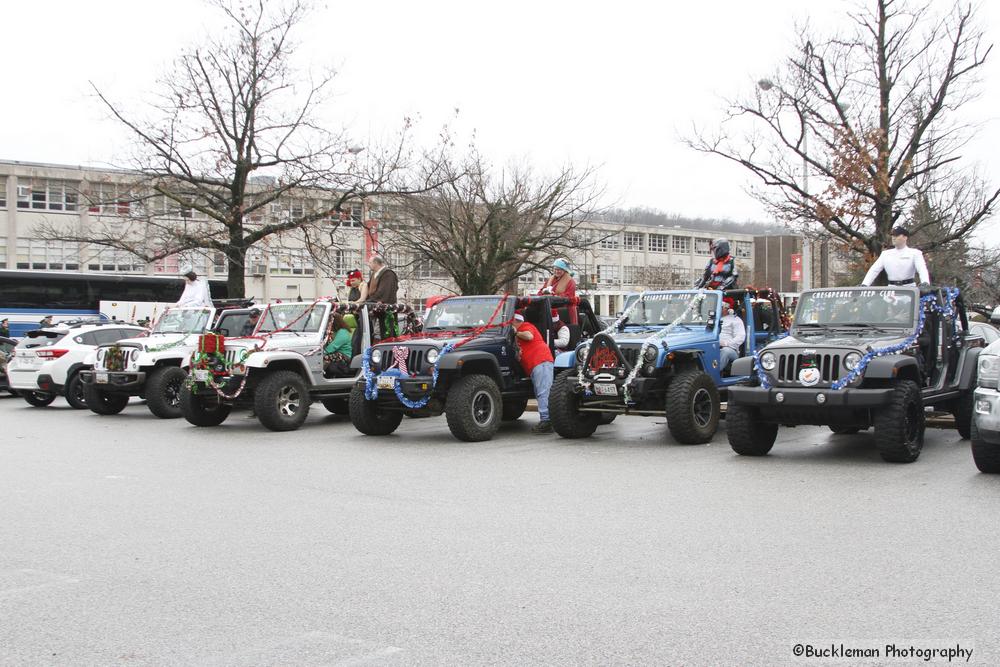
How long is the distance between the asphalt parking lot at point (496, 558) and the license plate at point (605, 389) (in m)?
0.92

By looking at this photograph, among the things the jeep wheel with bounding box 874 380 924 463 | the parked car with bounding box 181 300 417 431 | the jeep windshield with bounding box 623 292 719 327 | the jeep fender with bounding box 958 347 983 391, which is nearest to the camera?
the jeep wheel with bounding box 874 380 924 463

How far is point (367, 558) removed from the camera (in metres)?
6.34

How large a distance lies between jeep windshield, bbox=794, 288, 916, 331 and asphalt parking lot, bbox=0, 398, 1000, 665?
1.51 metres

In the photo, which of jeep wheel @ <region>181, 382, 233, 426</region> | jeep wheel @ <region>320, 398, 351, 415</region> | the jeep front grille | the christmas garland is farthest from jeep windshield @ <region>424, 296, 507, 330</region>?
the jeep front grille

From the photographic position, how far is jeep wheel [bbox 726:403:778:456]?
10570 millimetres

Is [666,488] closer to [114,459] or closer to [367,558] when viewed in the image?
[367,558]

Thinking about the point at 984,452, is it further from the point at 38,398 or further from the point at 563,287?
the point at 38,398

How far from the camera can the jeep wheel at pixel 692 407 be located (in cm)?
1157

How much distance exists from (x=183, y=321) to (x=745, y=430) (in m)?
11.2

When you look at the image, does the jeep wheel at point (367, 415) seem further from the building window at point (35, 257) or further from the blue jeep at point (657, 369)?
the building window at point (35, 257)

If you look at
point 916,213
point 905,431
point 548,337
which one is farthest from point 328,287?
point 905,431

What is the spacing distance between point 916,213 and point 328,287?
54.9 meters

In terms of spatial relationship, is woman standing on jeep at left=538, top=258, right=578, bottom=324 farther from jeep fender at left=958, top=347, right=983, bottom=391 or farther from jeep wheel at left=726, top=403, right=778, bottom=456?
jeep fender at left=958, top=347, right=983, bottom=391

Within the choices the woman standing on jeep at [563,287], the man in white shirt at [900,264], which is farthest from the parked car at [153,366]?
the man in white shirt at [900,264]
